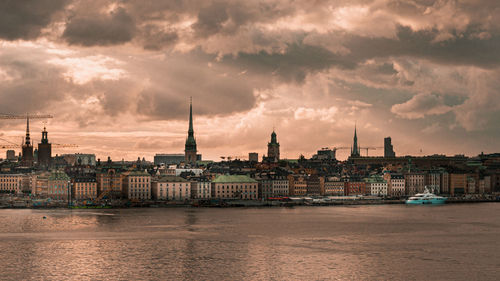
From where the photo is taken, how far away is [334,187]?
448 ft

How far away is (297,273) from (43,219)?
43.9 metres

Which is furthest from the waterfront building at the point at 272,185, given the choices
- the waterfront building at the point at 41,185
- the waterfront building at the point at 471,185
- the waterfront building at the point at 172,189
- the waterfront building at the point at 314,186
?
the waterfront building at the point at 471,185

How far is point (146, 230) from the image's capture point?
63.4 meters

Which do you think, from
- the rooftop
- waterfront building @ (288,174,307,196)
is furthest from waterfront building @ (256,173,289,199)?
the rooftop

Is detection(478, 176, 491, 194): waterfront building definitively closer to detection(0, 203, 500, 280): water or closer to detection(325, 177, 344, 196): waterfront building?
detection(325, 177, 344, 196): waterfront building

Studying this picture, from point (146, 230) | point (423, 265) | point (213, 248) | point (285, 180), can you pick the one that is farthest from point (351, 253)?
point (285, 180)

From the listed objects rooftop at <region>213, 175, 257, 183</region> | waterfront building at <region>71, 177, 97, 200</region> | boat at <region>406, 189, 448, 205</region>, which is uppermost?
rooftop at <region>213, 175, 257, 183</region>

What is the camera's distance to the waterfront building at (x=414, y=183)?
14362 centimetres

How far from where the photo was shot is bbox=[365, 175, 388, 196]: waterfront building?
5438 inches

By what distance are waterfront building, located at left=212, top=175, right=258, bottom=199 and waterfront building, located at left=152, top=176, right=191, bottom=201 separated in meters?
4.71

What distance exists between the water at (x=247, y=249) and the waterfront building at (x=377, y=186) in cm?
6094

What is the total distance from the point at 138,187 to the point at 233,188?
15.7 meters

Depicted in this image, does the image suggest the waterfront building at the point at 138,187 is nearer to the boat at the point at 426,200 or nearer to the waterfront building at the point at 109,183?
the waterfront building at the point at 109,183

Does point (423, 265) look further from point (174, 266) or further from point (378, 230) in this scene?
point (378, 230)
